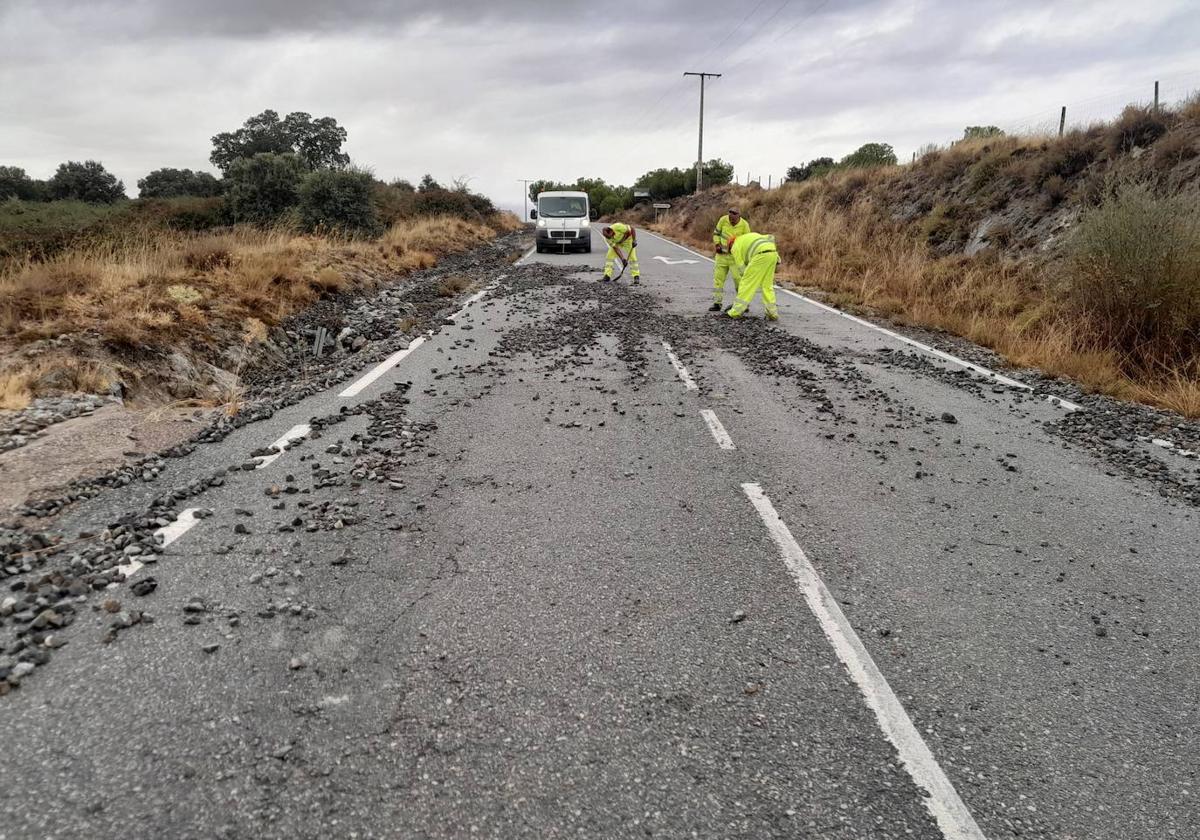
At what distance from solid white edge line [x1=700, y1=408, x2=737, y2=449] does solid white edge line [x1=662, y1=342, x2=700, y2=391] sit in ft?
2.90

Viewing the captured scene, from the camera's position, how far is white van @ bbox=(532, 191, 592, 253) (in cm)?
2481

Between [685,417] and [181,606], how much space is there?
428 cm

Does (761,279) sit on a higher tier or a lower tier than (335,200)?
lower

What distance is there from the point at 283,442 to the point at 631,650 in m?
3.72

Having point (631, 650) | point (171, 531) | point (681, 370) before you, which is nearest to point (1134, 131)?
point (681, 370)

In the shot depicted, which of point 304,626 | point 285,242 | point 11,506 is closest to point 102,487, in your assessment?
point 11,506

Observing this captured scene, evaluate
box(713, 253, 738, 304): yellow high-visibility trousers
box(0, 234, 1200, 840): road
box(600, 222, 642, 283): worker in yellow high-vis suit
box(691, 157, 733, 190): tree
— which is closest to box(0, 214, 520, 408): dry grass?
box(0, 234, 1200, 840): road

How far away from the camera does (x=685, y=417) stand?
634 centimetres

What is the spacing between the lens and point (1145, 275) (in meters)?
8.88

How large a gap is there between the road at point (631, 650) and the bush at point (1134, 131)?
1358 centimetres

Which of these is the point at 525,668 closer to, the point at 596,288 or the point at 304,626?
the point at 304,626

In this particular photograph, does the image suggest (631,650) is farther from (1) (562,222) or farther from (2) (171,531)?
(1) (562,222)

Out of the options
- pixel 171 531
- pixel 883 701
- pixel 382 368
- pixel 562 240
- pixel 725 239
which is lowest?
pixel 883 701

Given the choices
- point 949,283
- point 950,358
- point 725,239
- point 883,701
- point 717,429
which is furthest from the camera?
point 949,283
